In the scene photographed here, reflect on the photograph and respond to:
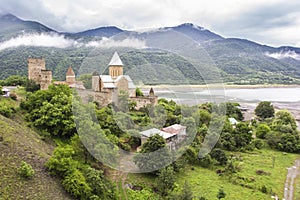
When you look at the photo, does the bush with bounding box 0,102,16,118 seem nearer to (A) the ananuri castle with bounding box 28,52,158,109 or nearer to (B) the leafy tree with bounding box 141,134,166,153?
(A) the ananuri castle with bounding box 28,52,158,109

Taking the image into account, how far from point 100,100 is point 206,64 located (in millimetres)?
11220

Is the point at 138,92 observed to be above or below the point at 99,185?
above

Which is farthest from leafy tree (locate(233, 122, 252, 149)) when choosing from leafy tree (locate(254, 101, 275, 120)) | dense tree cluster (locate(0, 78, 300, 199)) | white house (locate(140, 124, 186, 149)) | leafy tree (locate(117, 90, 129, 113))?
leafy tree (locate(254, 101, 275, 120))

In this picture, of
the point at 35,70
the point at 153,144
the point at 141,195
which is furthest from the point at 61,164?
the point at 35,70

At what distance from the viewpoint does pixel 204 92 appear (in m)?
15.5

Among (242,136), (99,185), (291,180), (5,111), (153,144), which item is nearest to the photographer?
(99,185)

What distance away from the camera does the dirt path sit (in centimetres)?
1583

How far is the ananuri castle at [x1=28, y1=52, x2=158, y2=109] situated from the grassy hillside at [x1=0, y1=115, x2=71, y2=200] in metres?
5.59

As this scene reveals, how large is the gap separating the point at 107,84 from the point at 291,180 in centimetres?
1535

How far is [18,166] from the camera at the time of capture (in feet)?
39.9

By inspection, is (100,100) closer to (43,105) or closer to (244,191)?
(43,105)

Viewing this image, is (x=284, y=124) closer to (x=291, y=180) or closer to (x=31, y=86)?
(x=291, y=180)

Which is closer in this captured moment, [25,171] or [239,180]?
[25,171]

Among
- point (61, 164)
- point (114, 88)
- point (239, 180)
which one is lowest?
point (239, 180)
